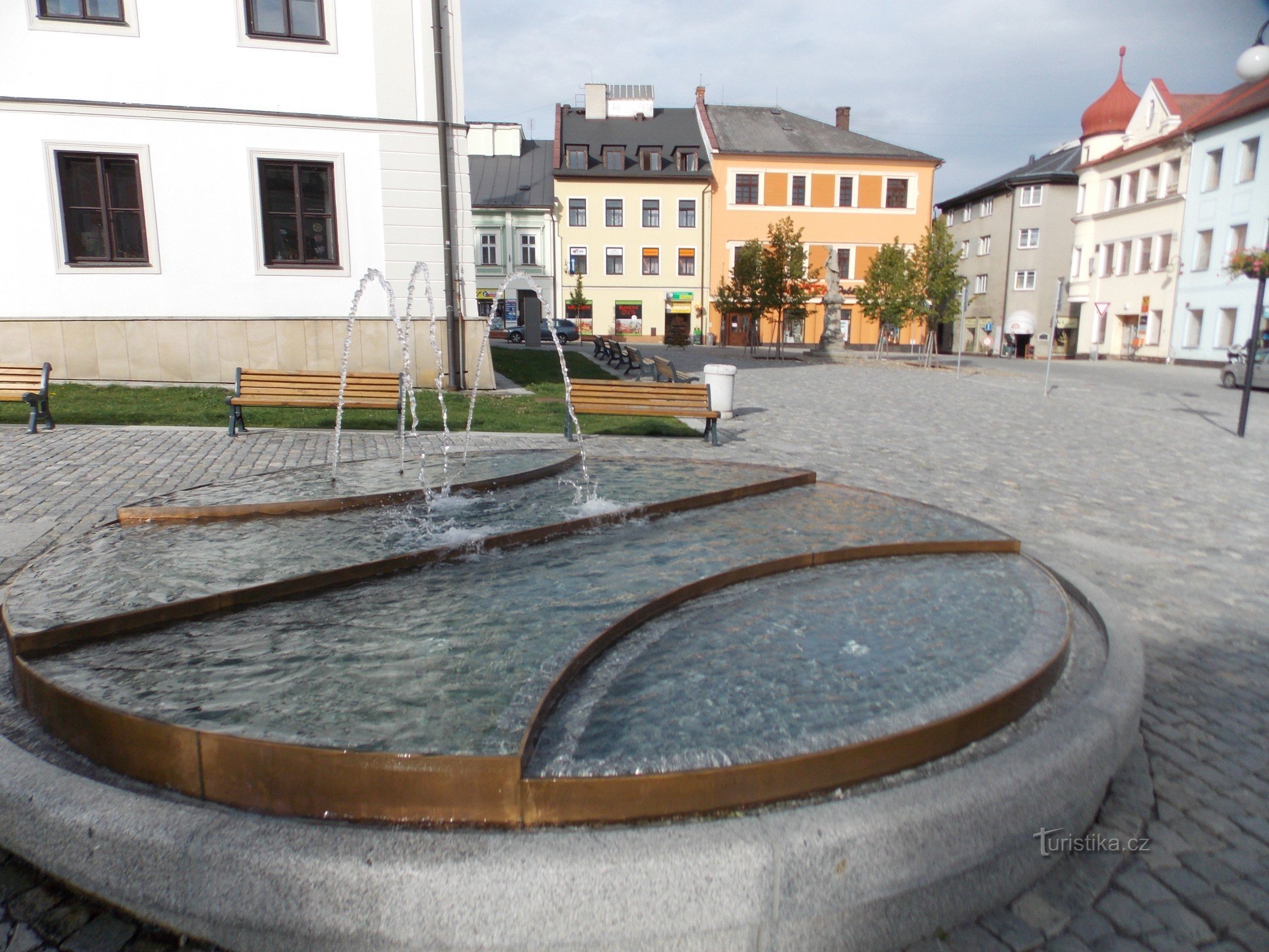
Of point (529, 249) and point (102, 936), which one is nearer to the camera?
point (102, 936)

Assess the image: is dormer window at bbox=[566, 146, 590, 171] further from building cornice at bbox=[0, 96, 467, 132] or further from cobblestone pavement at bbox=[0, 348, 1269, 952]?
building cornice at bbox=[0, 96, 467, 132]

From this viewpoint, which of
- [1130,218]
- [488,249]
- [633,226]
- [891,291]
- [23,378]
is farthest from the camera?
[488,249]

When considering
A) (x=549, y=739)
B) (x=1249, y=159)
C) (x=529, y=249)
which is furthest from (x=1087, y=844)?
(x=529, y=249)

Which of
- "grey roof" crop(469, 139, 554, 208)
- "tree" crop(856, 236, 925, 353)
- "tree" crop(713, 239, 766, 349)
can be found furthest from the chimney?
"tree" crop(856, 236, 925, 353)

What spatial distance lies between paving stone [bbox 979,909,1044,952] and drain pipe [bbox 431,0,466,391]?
49.2 ft

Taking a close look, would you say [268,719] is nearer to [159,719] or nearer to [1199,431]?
[159,719]

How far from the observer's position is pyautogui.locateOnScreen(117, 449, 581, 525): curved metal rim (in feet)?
18.0

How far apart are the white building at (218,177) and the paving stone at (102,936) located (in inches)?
567

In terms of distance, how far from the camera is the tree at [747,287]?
43.6 metres

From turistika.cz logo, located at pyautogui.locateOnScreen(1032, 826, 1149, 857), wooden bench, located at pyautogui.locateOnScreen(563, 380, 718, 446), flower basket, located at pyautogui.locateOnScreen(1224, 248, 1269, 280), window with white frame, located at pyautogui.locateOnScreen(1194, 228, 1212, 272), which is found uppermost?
window with white frame, located at pyautogui.locateOnScreen(1194, 228, 1212, 272)

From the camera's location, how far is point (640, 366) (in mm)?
21797

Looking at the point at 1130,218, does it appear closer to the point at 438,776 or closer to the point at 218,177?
the point at 218,177

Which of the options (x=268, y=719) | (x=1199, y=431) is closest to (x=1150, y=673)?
(x=268, y=719)

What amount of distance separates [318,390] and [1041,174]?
53.9 m
